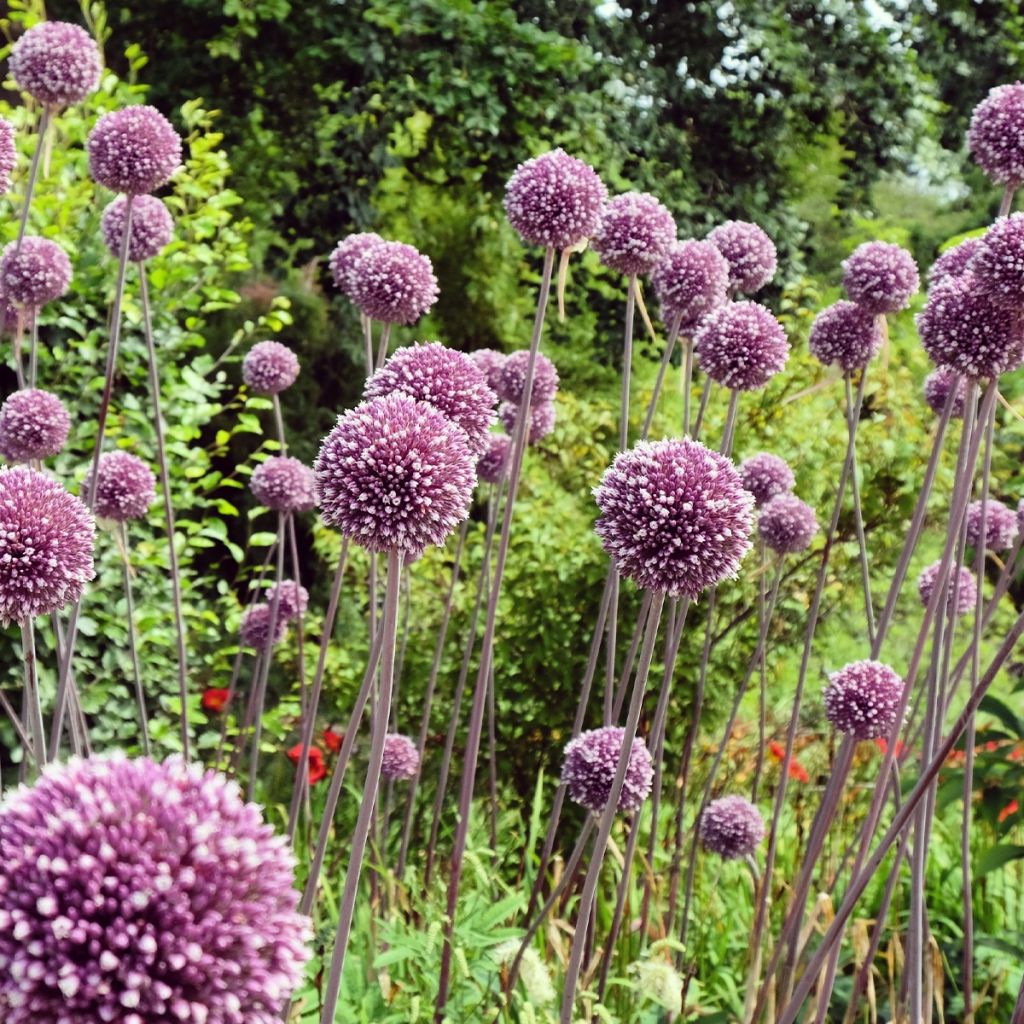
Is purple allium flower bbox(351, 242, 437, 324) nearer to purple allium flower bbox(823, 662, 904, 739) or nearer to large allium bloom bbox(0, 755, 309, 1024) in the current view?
purple allium flower bbox(823, 662, 904, 739)

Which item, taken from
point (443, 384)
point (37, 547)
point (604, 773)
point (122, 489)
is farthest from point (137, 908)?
point (122, 489)

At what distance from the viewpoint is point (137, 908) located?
2.62 feet

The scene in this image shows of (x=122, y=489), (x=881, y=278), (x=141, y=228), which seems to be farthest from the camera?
(x=141, y=228)

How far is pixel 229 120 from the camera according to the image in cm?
664

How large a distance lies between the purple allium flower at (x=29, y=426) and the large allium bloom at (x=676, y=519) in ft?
4.57

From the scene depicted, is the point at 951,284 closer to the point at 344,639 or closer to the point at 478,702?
the point at 478,702

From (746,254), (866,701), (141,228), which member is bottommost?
(866,701)

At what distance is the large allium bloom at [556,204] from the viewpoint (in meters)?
2.32

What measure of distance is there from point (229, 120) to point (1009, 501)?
5034mm

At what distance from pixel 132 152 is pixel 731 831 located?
2106 mm

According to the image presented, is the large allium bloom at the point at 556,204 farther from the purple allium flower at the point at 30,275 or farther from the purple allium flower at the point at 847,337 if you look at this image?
the purple allium flower at the point at 30,275

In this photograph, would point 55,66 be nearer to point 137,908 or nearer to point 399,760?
point 399,760

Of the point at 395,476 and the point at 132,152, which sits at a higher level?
the point at 132,152

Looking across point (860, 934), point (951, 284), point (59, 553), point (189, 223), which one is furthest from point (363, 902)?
point (189, 223)
